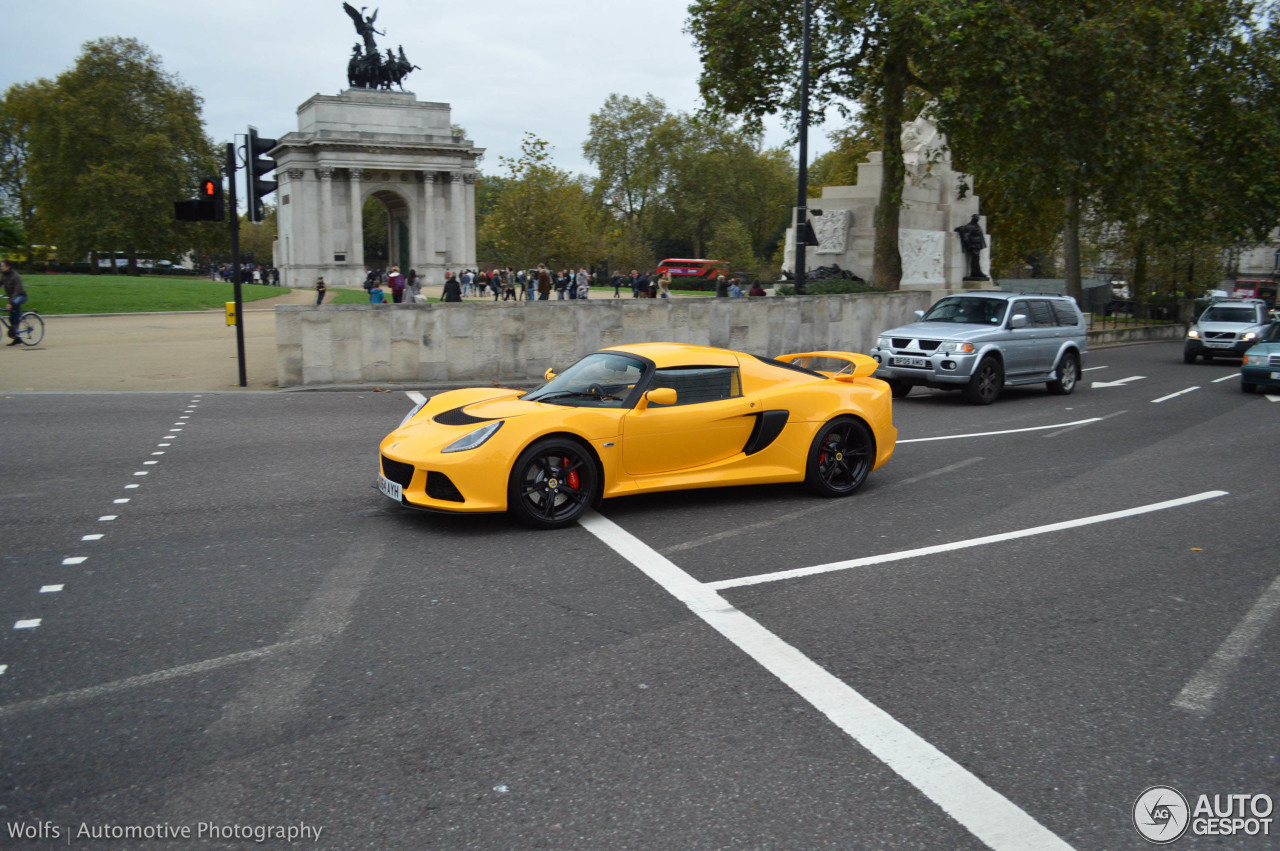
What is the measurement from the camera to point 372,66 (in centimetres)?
6925

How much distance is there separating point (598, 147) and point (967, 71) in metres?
78.7

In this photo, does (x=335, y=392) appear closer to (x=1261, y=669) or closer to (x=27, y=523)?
(x=27, y=523)

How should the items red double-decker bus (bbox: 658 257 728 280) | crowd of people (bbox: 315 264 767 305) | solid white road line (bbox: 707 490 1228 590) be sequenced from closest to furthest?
solid white road line (bbox: 707 490 1228 590), crowd of people (bbox: 315 264 767 305), red double-decker bus (bbox: 658 257 728 280)

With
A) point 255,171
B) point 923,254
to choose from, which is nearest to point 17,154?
point 923,254

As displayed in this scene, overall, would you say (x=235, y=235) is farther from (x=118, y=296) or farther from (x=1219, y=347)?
(x=118, y=296)

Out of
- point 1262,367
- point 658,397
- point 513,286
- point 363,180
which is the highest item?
point 363,180

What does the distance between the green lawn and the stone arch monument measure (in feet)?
68.5

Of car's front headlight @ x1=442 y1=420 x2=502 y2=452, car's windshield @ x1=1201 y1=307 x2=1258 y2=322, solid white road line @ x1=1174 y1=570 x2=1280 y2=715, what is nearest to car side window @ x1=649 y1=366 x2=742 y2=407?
car's front headlight @ x1=442 y1=420 x2=502 y2=452

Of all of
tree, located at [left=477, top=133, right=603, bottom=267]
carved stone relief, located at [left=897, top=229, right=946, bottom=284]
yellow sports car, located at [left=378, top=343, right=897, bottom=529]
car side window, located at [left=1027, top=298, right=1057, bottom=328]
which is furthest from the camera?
tree, located at [left=477, top=133, right=603, bottom=267]

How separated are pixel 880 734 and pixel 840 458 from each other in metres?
4.67

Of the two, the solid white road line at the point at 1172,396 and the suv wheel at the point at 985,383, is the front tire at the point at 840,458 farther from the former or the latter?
the solid white road line at the point at 1172,396

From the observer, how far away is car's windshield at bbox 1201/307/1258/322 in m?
25.1

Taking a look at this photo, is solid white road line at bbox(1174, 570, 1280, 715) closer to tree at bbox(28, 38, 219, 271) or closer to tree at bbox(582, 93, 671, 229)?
tree at bbox(28, 38, 219, 271)

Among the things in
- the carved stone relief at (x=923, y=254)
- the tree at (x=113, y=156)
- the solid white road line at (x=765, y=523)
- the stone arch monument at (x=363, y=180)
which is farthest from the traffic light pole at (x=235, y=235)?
the tree at (x=113, y=156)
